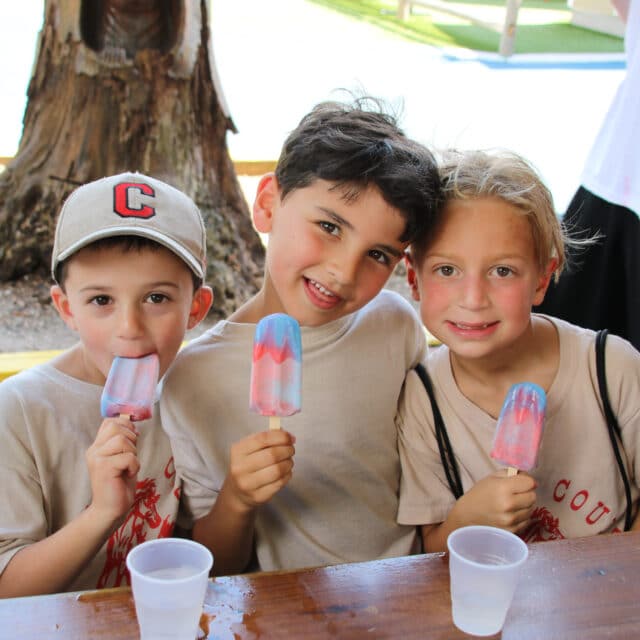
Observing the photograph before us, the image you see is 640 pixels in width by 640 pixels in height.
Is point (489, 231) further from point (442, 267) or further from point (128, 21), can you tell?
point (128, 21)

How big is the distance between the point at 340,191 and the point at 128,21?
1.95 metres

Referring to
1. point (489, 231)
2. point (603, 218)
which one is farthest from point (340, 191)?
point (603, 218)

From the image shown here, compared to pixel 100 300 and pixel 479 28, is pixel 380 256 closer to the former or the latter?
pixel 100 300

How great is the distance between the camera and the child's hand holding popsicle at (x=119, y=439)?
4.12ft

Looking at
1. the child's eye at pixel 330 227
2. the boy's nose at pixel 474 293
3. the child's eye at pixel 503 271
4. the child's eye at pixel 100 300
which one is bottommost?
the child's eye at pixel 100 300

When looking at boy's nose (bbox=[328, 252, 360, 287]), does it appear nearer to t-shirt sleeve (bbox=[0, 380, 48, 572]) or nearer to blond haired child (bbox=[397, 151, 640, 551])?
blond haired child (bbox=[397, 151, 640, 551])

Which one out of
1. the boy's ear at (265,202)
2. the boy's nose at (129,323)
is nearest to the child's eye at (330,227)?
the boy's ear at (265,202)

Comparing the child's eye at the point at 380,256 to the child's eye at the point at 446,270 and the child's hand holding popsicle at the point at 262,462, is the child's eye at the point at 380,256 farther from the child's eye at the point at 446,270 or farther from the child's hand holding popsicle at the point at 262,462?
the child's hand holding popsicle at the point at 262,462

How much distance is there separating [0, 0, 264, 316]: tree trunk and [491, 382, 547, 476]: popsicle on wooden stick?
7.10 feet

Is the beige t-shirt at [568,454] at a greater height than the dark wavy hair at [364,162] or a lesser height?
lesser

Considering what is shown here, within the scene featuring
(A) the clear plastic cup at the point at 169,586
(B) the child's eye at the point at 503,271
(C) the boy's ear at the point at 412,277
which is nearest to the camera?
(A) the clear plastic cup at the point at 169,586

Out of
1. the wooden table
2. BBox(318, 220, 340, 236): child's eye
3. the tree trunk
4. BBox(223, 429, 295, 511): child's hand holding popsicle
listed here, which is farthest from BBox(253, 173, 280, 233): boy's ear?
the tree trunk

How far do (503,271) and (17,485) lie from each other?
Answer: 0.97m

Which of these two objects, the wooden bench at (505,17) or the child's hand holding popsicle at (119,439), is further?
the wooden bench at (505,17)
